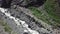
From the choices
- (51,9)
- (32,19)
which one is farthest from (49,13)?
(32,19)

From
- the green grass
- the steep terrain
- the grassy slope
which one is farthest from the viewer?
the green grass

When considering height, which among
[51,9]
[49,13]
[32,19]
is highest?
[51,9]

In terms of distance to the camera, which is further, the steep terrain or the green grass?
the green grass

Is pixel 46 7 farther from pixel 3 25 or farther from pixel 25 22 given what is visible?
pixel 3 25

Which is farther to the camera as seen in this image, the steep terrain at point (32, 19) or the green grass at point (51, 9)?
the green grass at point (51, 9)

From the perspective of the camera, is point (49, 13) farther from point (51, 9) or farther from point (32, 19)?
point (32, 19)

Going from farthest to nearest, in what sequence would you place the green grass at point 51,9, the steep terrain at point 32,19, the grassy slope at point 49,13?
the green grass at point 51,9
the grassy slope at point 49,13
the steep terrain at point 32,19

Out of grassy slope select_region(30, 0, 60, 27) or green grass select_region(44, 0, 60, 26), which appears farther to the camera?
green grass select_region(44, 0, 60, 26)

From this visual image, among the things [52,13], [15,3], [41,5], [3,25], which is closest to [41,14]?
[52,13]

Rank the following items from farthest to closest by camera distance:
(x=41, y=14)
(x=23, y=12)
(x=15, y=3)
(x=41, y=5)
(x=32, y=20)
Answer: (x=15, y=3), (x=41, y=5), (x=23, y=12), (x=41, y=14), (x=32, y=20)

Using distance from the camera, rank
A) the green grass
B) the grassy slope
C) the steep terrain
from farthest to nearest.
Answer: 1. the green grass
2. the grassy slope
3. the steep terrain

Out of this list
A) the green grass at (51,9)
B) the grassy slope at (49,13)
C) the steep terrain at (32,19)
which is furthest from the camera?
the green grass at (51,9)
